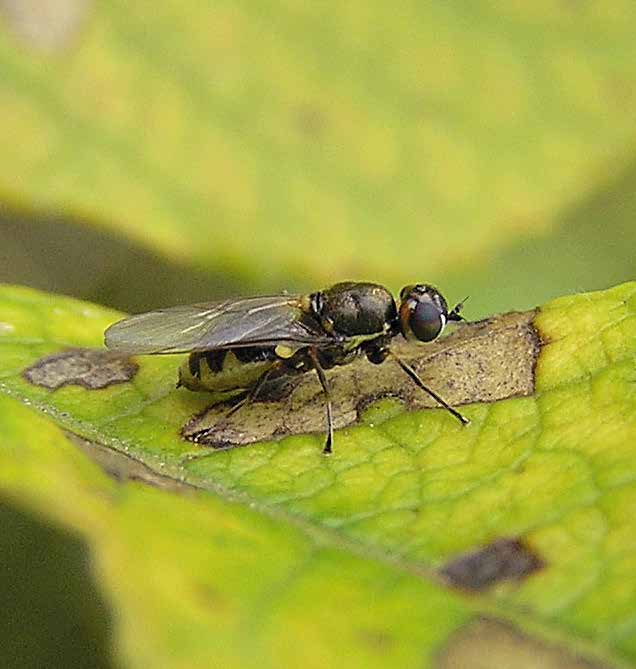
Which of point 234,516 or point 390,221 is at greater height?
point 390,221

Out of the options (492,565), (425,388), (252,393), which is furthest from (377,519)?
(252,393)

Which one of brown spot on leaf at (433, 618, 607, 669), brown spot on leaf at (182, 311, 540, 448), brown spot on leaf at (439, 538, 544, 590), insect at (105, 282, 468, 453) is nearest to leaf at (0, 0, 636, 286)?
insect at (105, 282, 468, 453)

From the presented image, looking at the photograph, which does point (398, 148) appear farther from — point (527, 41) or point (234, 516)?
point (234, 516)

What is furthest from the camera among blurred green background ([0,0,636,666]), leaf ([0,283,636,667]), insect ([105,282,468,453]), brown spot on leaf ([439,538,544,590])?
blurred green background ([0,0,636,666])

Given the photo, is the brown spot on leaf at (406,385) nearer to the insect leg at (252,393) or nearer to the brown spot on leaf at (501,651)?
the insect leg at (252,393)

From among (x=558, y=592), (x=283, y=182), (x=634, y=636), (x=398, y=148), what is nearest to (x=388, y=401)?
(x=558, y=592)

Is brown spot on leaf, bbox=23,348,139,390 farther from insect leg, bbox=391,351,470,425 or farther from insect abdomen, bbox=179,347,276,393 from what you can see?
insect leg, bbox=391,351,470,425

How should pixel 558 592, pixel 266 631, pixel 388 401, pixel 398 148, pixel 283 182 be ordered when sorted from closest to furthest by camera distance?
pixel 266 631 < pixel 558 592 < pixel 388 401 < pixel 283 182 < pixel 398 148

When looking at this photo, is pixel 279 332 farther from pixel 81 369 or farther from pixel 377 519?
pixel 377 519
